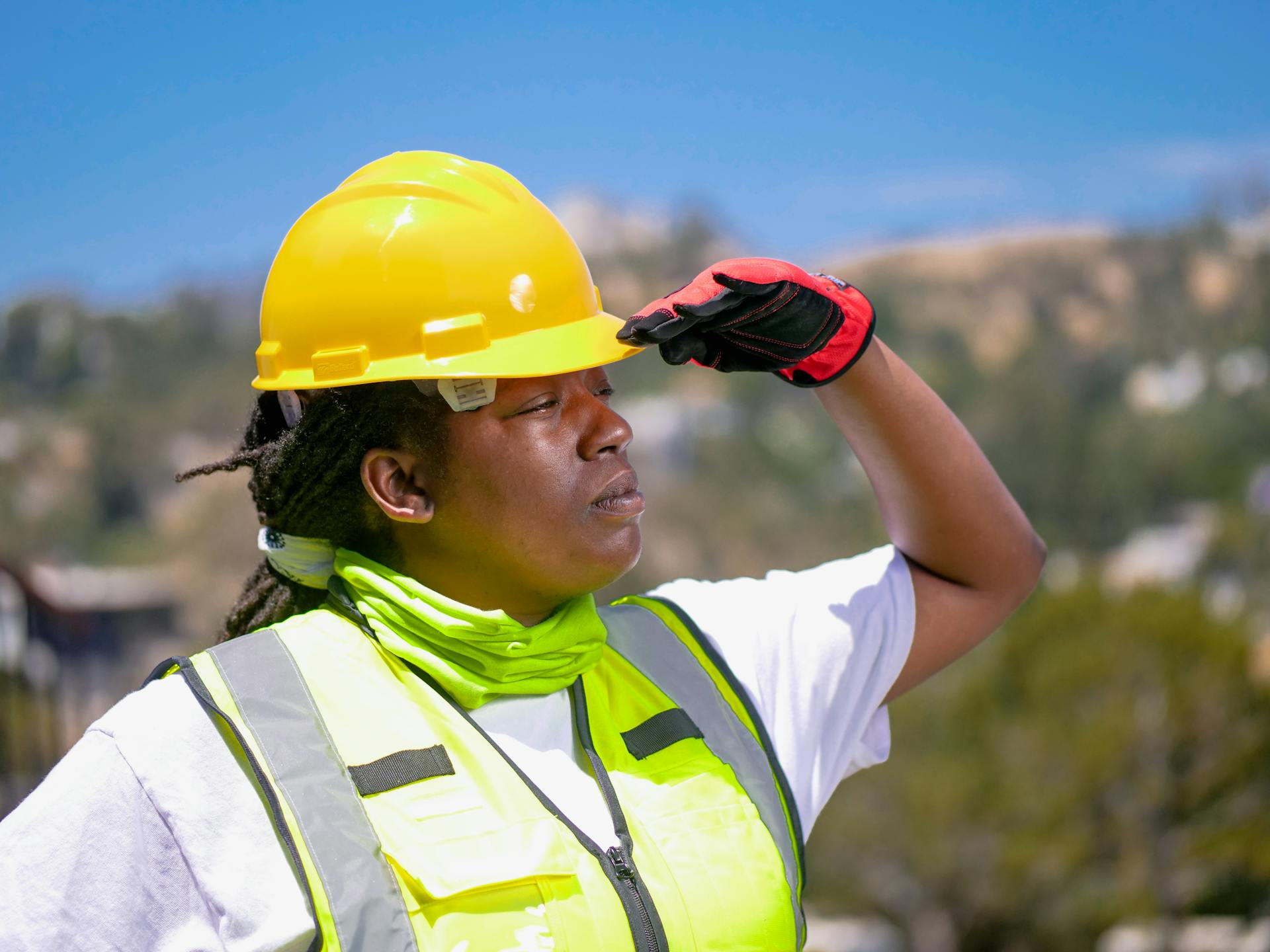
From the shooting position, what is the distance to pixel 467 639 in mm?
1799

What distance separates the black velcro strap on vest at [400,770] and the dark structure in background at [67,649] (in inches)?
338

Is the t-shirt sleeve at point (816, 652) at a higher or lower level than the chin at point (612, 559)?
lower

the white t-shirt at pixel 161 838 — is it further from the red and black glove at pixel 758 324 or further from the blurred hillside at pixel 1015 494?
the blurred hillside at pixel 1015 494

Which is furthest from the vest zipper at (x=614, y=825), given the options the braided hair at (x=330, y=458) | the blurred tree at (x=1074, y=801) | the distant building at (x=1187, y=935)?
the blurred tree at (x=1074, y=801)

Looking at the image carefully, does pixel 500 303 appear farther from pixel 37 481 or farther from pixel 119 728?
pixel 37 481

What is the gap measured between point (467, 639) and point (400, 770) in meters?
0.23

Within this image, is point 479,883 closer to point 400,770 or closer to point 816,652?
point 400,770

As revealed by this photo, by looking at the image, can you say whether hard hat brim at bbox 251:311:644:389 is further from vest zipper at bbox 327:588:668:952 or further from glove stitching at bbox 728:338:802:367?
vest zipper at bbox 327:588:668:952

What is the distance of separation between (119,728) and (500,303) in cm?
76

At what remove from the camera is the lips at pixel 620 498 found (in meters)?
1.88

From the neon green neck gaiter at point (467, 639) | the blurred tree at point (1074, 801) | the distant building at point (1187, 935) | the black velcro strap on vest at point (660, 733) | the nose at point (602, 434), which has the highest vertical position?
the nose at point (602, 434)

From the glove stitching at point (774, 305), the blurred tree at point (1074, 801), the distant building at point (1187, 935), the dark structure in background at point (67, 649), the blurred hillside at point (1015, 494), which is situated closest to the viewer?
the glove stitching at point (774, 305)

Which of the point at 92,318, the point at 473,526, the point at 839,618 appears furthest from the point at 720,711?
the point at 92,318

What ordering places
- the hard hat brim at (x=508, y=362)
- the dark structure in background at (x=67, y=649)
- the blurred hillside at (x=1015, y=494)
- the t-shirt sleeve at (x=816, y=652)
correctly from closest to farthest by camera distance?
the hard hat brim at (x=508, y=362) → the t-shirt sleeve at (x=816, y=652) → the dark structure in background at (x=67, y=649) → the blurred hillside at (x=1015, y=494)
